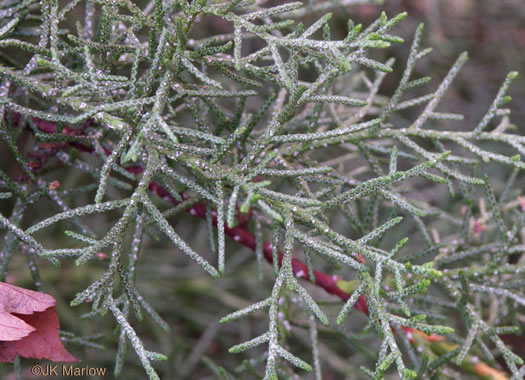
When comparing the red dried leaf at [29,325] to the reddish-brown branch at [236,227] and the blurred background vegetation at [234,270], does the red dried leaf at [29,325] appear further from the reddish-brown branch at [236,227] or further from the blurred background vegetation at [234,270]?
the blurred background vegetation at [234,270]

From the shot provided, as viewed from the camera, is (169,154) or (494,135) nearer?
(169,154)

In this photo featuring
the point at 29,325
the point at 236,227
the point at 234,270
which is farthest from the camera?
the point at 234,270

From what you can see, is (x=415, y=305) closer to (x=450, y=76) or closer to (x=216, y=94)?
(x=450, y=76)

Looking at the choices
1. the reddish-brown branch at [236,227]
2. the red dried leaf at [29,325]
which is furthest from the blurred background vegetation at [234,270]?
the red dried leaf at [29,325]

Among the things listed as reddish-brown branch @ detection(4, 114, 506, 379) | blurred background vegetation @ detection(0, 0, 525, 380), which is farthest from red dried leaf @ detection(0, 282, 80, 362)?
blurred background vegetation @ detection(0, 0, 525, 380)

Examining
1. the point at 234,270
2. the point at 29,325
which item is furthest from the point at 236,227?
the point at 234,270

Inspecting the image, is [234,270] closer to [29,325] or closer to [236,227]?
[236,227]

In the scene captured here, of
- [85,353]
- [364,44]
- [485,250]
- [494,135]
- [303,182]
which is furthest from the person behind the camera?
[85,353]

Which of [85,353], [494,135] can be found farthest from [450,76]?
[85,353]
